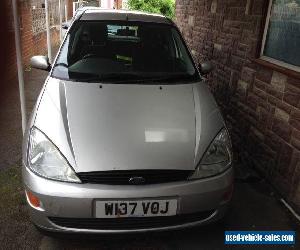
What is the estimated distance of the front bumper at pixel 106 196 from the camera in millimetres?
2242

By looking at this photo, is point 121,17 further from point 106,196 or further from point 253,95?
point 106,196

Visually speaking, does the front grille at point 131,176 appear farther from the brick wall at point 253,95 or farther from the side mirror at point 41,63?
the side mirror at point 41,63

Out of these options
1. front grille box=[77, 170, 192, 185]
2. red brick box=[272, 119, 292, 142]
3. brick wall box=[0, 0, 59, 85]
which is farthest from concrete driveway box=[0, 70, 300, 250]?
brick wall box=[0, 0, 59, 85]

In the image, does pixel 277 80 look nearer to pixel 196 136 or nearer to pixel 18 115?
pixel 196 136

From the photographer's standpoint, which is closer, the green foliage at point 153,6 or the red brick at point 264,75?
the red brick at point 264,75

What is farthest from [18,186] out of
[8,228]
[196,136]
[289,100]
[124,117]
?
[289,100]

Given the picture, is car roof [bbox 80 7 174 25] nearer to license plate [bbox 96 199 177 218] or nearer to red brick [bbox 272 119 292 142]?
red brick [bbox 272 119 292 142]

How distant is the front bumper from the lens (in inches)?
88.3

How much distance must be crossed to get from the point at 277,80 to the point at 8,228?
2845 mm

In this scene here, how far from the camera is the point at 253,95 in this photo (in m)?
4.23

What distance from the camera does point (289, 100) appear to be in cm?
345

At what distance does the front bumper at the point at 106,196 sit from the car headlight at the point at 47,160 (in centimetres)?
4

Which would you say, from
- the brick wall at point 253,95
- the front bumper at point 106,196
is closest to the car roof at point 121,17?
the brick wall at point 253,95

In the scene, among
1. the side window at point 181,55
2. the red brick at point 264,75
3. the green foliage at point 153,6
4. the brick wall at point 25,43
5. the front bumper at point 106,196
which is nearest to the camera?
the front bumper at point 106,196
